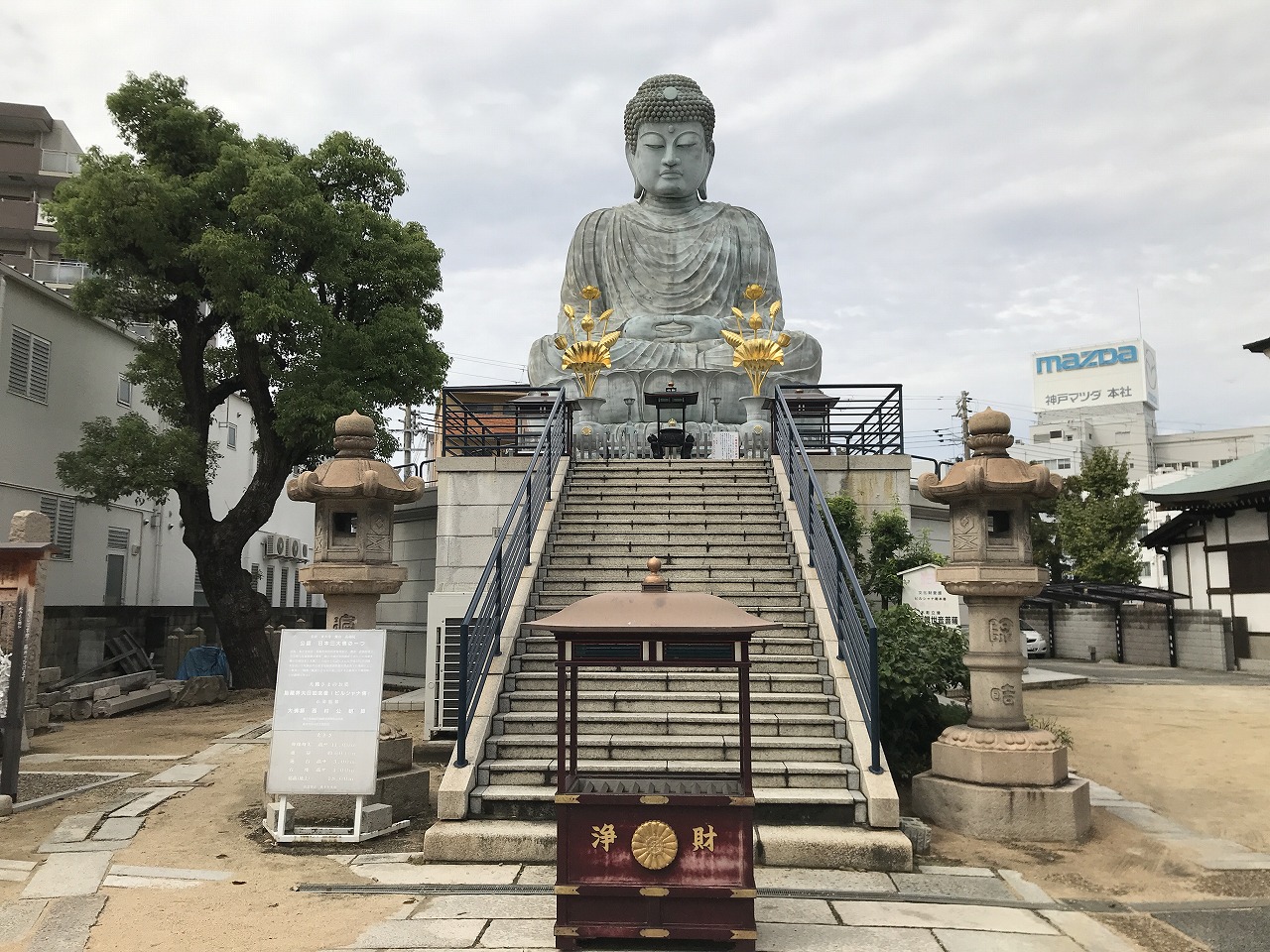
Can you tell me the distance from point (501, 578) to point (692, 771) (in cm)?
273

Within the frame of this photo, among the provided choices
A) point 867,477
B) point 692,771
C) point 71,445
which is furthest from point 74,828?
point 71,445

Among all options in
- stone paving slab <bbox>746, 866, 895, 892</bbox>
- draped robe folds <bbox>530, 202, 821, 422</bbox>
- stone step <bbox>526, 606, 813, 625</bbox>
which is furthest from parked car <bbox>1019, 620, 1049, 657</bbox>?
stone paving slab <bbox>746, 866, 895, 892</bbox>

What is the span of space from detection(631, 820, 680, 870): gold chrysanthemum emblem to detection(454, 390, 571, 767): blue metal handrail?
230 cm

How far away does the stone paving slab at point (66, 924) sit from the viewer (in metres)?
5.13

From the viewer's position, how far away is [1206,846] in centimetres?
729

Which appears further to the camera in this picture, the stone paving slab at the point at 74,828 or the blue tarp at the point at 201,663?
the blue tarp at the point at 201,663

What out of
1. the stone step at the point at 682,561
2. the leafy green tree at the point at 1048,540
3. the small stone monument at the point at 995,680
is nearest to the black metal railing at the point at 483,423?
the stone step at the point at 682,561

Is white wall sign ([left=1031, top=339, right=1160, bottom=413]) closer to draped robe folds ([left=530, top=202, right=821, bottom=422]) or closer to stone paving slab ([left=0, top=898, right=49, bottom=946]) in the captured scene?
draped robe folds ([left=530, top=202, right=821, bottom=422])

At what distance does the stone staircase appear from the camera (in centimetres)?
710

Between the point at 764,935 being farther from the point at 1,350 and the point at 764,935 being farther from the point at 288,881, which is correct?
the point at 1,350

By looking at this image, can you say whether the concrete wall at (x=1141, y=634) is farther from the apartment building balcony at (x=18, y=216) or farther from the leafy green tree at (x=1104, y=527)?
the apartment building balcony at (x=18, y=216)

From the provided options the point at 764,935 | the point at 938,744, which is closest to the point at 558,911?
the point at 764,935

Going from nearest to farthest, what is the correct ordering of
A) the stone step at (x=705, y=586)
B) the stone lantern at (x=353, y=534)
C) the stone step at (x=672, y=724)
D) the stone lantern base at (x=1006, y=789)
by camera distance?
the stone lantern base at (x=1006, y=789), the stone step at (x=672, y=724), the stone lantern at (x=353, y=534), the stone step at (x=705, y=586)

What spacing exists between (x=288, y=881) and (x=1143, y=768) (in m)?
8.43
